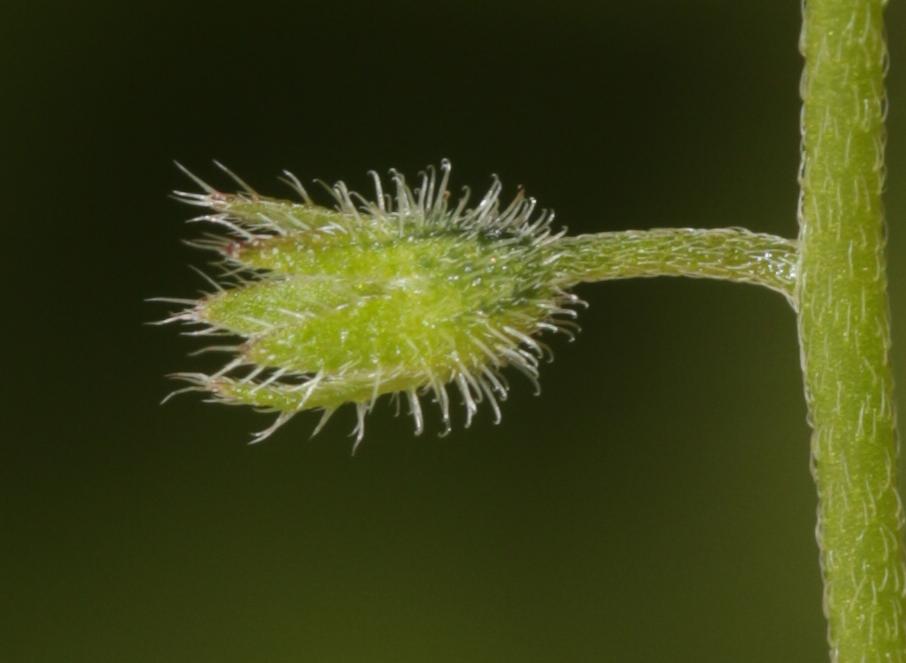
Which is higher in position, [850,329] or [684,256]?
[684,256]

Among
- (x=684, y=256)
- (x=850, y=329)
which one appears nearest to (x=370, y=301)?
(x=684, y=256)

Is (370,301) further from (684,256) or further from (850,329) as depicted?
(850,329)

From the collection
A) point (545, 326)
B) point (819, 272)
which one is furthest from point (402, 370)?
point (819, 272)

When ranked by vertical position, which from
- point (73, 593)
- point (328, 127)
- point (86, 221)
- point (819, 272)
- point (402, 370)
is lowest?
point (73, 593)

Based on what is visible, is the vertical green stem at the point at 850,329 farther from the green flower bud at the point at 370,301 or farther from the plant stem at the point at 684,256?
the green flower bud at the point at 370,301

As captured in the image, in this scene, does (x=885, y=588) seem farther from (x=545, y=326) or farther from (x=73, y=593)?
(x=73, y=593)

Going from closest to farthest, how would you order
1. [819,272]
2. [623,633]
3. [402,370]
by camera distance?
[819,272] < [402,370] < [623,633]
